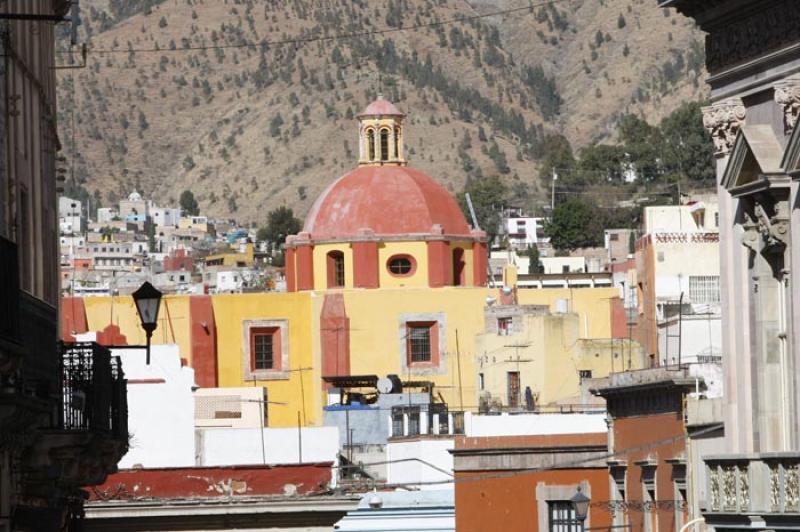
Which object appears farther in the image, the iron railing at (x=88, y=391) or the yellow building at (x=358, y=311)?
the yellow building at (x=358, y=311)

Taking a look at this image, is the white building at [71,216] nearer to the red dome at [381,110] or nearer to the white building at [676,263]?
the red dome at [381,110]

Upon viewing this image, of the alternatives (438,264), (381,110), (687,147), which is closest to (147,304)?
(438,264)

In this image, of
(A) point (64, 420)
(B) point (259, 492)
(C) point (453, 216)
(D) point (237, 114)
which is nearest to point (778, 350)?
(A) point (64, 420)

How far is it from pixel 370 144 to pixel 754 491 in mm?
58452

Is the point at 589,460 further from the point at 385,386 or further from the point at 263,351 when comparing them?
the point at 263,351

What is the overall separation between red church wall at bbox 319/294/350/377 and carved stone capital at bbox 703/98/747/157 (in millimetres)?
51711

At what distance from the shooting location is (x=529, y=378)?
229ft

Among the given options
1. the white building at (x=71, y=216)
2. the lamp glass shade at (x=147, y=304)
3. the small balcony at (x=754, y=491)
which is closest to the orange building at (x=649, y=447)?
the lamp glass shade at (x=147, y=304)

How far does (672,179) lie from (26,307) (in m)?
117

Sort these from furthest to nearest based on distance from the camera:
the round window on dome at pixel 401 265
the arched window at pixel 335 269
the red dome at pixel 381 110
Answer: the red dome at pixel 381 110 → the arched window at pixel 335 269 → the round window on dome at pixel 401 265

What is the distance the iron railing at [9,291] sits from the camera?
1606 cm

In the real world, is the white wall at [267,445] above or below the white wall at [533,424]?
below

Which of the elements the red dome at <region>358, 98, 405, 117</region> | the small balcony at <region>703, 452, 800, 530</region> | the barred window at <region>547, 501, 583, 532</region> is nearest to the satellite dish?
the red dome at <region>358, 98, 405, 117</region>

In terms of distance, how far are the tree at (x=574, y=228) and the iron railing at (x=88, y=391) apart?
335ft
